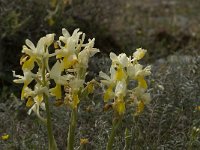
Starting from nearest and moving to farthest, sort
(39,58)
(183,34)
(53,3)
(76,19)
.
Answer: (39,58) → (53,3) → (76,19) → (183,34)

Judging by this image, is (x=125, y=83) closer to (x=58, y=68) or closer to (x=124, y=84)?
(x=124, y=84)

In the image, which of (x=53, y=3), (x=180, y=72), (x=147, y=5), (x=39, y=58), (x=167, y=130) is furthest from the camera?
(x=147, y=5)

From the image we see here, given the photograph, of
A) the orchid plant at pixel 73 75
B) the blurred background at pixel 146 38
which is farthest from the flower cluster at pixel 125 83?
the blurred background at pixel 146 38

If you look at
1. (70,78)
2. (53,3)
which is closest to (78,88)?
(70,78)

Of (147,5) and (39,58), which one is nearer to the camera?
(39,58)

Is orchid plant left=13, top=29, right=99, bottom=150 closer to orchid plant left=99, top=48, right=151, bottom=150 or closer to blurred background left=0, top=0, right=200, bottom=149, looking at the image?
orchid plant left=99, top=48, right=151, bottom=150

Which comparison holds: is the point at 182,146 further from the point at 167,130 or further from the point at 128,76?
the point at 128,76

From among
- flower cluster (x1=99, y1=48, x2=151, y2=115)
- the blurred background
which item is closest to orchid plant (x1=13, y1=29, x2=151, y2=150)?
flower cluster (x1=99, y1=48, x2=151, y2=115)

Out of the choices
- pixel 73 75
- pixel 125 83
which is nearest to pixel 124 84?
pixel 125 83
